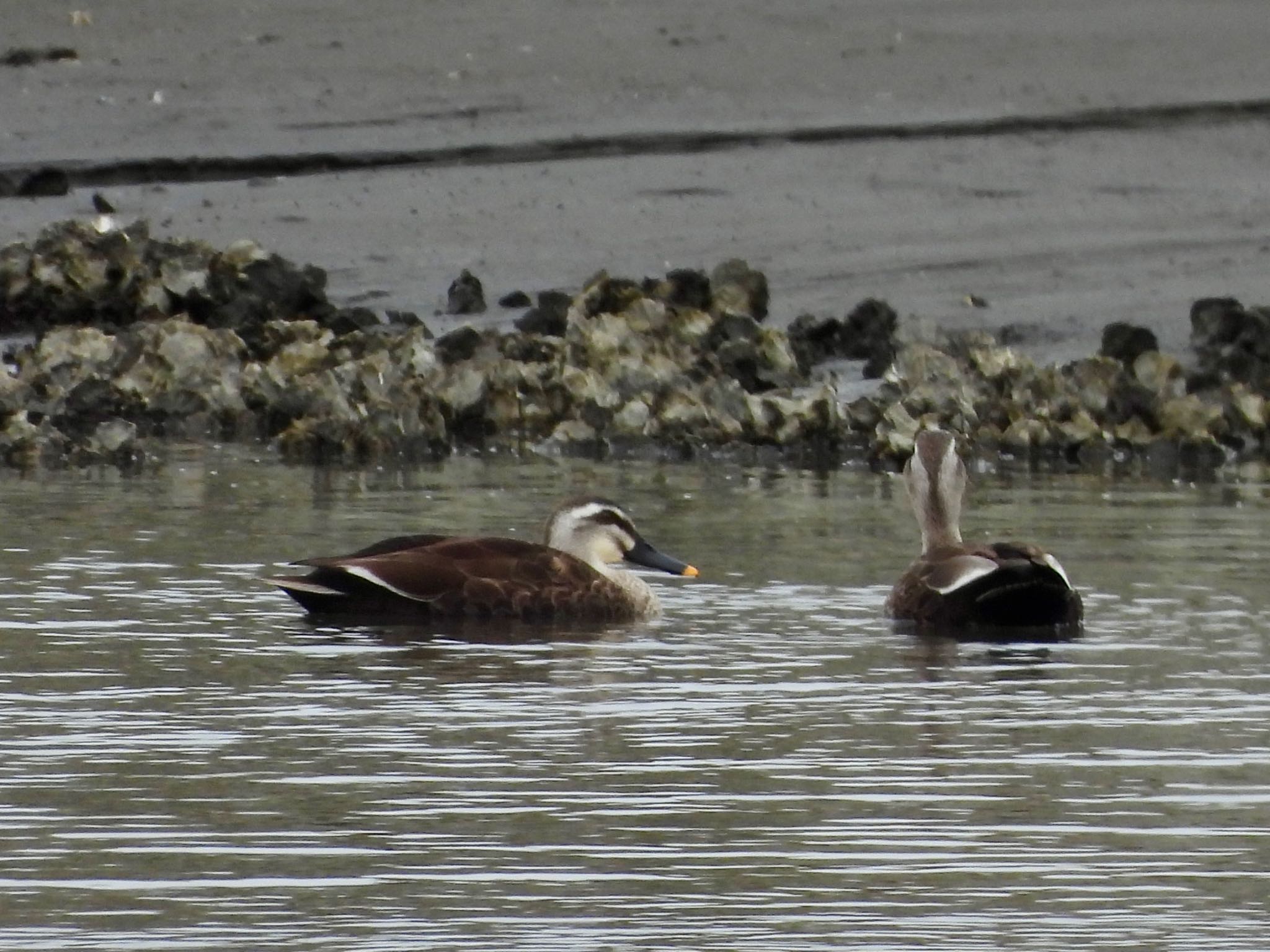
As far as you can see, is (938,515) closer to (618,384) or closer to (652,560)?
(652,560)

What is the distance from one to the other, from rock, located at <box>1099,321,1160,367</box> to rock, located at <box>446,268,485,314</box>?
3911 mm

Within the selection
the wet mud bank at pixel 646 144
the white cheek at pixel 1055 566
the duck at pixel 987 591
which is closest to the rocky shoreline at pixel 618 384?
the wet mud bank at pixel 646 144

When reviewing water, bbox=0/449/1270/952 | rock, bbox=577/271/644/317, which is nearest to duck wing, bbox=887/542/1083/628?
water, bbox=0/449/1270/952

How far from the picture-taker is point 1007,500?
49.8 feet

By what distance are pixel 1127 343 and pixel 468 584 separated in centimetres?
716

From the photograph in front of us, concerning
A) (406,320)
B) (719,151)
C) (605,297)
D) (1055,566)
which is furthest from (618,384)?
(1055,566)

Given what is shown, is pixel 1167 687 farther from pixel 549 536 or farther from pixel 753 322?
pixel 753 322

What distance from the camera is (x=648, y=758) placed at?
340 inches

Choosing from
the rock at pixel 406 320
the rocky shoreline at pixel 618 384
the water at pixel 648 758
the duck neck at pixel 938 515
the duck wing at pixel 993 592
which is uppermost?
the rock at pixel 406 320

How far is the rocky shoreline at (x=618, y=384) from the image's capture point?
687 inches

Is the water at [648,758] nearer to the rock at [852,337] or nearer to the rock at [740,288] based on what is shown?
the rock at [852,337]

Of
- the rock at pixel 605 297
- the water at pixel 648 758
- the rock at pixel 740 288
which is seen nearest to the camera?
the water at pixel 648 758

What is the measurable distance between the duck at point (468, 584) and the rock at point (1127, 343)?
6.28 metres

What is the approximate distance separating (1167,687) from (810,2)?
16267 millimetres
